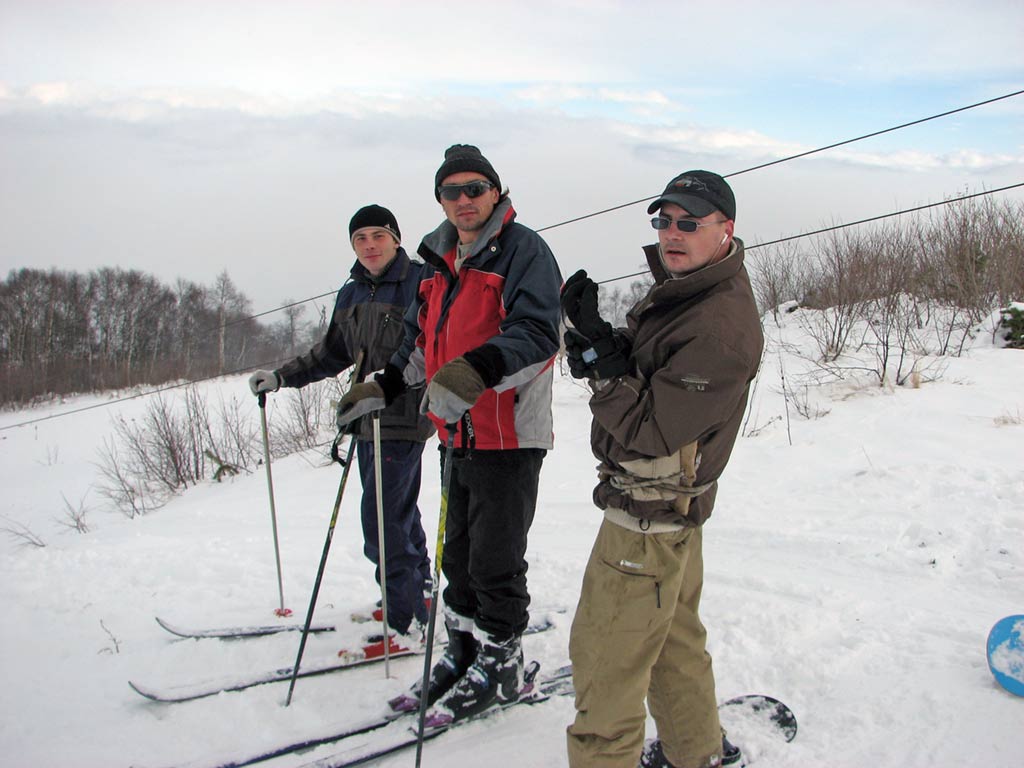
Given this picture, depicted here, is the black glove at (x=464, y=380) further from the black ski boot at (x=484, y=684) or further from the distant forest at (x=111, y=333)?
the distant forest at (x=111, y=333)

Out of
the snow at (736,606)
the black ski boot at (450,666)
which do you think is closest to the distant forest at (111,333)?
the snow at (736,606)

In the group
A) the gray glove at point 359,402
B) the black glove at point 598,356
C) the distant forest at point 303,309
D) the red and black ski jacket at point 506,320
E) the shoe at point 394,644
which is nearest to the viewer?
the black glove at point 598,356

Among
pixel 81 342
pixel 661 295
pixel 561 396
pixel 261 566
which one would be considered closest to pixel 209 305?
pixel 81 342

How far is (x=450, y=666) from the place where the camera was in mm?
2482

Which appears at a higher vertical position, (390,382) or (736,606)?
(390,382)

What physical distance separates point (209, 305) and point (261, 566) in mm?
50800

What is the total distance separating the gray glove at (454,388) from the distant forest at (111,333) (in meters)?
35.2

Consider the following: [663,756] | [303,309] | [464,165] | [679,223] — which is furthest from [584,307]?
[303,309]

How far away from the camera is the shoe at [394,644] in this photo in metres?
2.87

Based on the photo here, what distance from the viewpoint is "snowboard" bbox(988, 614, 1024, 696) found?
2.22 m

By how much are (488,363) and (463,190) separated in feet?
2.27

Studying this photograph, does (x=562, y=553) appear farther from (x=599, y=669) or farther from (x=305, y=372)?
(x=599, y=669)

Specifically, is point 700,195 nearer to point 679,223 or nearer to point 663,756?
point 679,223

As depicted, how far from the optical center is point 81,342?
42594 mm
